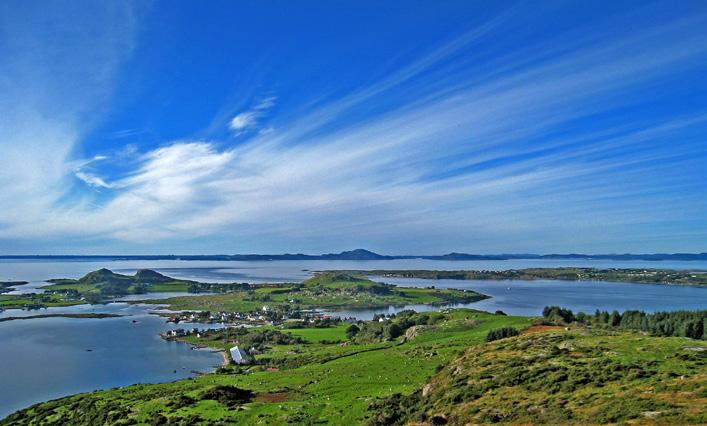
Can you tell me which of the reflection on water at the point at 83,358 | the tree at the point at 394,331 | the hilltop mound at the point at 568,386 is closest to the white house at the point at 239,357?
the reflection on water at the point at 83,358

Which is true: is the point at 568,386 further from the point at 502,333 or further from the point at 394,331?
the point at 394,331

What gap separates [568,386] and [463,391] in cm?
698

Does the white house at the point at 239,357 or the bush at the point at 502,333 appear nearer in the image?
the bush at the point at 502,333

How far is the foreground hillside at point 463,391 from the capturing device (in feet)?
79.3

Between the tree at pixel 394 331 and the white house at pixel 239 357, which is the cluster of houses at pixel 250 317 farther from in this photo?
the white house at pixel 239 357

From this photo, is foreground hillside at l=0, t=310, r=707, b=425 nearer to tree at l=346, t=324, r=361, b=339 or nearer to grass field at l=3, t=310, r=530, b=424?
grass field at l=3, t=310, r=530, b=424

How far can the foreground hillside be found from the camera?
2417 centimetres

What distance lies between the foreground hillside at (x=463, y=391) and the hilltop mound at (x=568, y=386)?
0.08 metres

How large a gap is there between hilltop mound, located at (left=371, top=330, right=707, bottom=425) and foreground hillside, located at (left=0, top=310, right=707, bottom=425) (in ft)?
0.25

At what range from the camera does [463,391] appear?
31891 mm

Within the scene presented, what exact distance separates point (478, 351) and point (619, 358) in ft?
46.1

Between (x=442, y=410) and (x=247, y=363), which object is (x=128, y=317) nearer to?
(x=247, y=363)

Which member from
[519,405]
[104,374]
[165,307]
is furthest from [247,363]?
[165,307]

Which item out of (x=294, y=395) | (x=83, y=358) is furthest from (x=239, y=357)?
(x=294, y=395)
